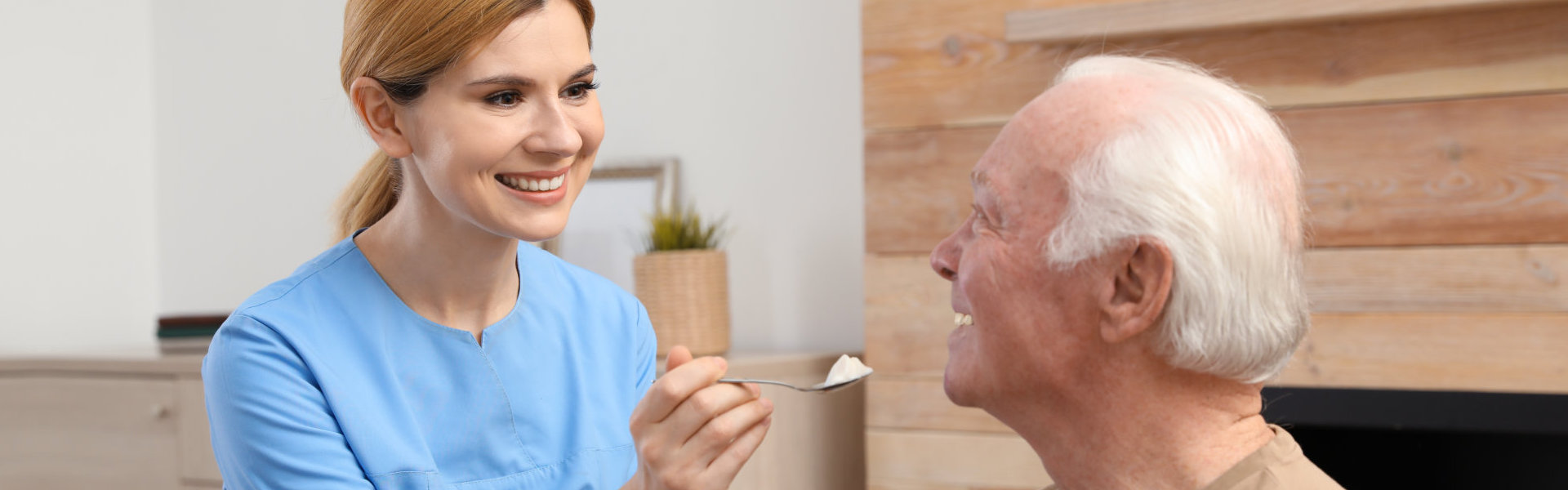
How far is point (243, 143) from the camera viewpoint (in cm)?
305

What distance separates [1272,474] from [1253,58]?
980 millimetres

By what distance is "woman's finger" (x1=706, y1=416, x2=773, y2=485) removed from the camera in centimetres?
112

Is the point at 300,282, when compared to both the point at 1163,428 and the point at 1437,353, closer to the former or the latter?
the point at 1163,428

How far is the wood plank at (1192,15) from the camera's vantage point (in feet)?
5.36

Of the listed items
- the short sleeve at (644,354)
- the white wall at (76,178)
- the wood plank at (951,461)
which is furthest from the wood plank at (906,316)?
the white wall at (76,178)

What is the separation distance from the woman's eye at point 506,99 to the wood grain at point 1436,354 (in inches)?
47.0

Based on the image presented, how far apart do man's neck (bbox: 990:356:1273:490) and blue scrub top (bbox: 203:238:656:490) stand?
0.59m

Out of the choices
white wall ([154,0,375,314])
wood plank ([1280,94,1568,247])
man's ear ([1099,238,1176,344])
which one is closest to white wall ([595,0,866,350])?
white wall ([154,0,375,314])

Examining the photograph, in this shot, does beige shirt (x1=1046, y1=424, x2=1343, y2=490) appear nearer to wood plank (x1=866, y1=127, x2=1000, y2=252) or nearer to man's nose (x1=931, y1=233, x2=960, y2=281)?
man's nose (x1=931, y1=233, x2=960, y2=281)

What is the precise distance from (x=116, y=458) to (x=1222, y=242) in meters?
2.23

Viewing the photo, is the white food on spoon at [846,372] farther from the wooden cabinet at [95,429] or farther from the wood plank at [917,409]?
the wooden cabinet at [95,429]

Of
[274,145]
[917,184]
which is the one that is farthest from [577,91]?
[274,145]

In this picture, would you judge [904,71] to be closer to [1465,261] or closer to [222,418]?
[1465,261]

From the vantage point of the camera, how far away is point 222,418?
3.81ft
